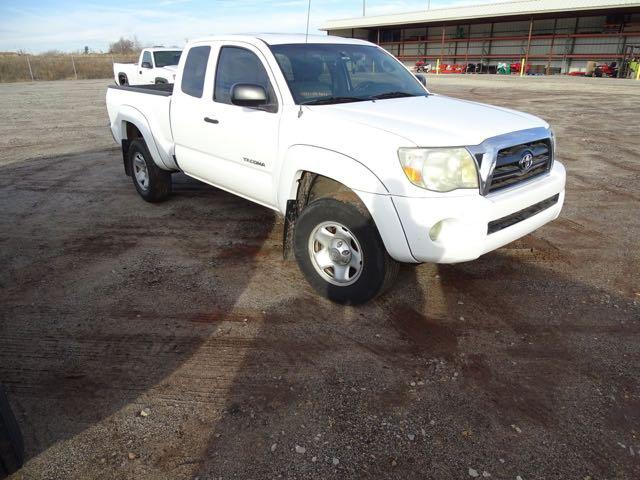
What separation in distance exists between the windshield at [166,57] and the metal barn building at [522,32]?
27.8 m

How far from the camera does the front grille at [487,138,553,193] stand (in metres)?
3.32

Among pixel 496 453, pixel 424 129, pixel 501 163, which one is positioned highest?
pixel 424 129

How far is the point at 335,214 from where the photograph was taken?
355 cm

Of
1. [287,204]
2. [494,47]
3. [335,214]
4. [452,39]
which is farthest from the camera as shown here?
[452,39]

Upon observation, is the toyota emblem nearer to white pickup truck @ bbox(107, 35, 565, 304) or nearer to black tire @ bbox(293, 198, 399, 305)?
white pickup truck @ bbox(107, 35, 565, 304)

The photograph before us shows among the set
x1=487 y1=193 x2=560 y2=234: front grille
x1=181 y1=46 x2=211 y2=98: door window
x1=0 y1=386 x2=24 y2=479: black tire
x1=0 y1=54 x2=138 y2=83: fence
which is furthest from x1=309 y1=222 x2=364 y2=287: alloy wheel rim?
x1=0 y1=54 x2=138 y2=83: fence

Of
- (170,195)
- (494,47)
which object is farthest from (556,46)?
(170,195)

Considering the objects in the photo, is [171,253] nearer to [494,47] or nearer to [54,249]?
[54,249]

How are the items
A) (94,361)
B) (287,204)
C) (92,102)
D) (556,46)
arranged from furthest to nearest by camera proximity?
(556,46)
(92,102)
(287,204)
(94,361)

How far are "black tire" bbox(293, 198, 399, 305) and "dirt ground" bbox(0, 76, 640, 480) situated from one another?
0.16 metres

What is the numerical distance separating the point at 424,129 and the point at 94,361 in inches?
105

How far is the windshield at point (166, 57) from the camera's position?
1761cm

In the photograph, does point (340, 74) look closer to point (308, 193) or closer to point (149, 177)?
point (308, 193)

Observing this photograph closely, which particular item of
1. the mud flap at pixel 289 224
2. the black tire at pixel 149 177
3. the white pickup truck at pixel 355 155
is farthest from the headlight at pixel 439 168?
the black tire at pixel 149 177
